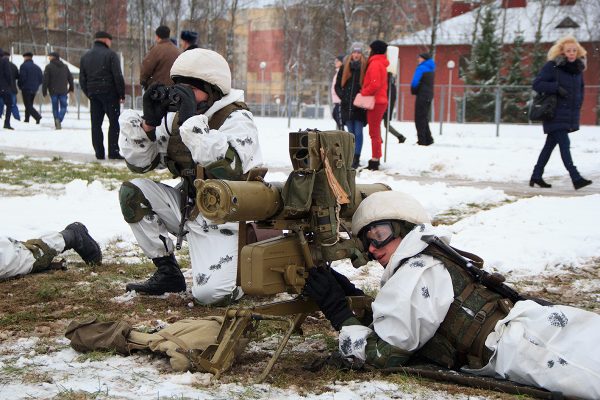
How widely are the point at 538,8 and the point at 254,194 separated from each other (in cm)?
4010

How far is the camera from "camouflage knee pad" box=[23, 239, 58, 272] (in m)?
5.42

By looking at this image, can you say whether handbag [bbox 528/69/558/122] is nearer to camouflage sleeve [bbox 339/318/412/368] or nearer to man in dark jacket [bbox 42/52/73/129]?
camouflage sleeve [bbox 339/318/412/368]

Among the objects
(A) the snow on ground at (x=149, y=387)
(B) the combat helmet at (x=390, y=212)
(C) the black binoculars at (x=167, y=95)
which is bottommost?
(A) the snow on ground at (x=149, y=387)

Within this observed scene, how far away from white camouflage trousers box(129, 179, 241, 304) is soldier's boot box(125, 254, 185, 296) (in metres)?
0.06

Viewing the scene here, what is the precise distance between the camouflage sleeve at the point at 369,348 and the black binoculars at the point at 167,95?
182cm

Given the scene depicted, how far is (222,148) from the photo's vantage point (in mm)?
4504

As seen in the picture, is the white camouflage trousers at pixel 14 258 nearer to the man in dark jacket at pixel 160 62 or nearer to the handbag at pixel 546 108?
the man in dark jacket at pixel 160 62

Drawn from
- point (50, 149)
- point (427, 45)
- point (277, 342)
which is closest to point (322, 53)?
point (427, 45)

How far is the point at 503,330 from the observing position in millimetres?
3285

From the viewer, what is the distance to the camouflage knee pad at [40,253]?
17.8 ft

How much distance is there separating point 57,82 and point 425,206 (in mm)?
14587

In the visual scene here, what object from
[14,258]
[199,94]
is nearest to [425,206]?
[199,94]

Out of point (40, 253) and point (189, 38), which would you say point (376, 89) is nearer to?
point (189, 38)

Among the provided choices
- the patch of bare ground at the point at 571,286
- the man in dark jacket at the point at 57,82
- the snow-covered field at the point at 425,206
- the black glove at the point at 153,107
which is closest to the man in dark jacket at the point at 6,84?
the man in dark jacket at the point at 57,82
